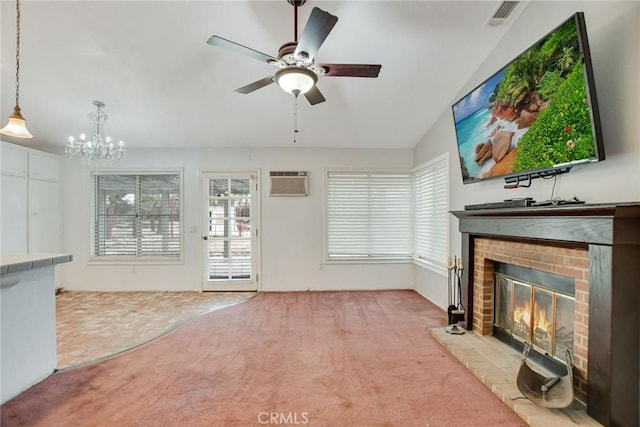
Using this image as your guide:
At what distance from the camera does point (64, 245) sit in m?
4.76

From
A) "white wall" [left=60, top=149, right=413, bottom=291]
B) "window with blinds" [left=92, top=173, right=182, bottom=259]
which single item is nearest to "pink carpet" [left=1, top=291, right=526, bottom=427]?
"white wall" [left=60, top=149, right=413, bottom=291]

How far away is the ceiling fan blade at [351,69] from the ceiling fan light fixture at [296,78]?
0.13m

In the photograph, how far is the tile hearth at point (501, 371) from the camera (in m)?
1.71

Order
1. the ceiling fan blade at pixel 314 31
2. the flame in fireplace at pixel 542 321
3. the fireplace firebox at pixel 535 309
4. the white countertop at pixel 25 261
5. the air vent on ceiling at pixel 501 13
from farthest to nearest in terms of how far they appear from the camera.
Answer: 1. the air vent on ceiling at pixel 501 13
2. the flame in fireplace at pixel 542 321
3. the fireplace firebox at pixel 535 309
4. the white countertop at pixel 25 261
5. the ceiling fan blade at pixel 314 31

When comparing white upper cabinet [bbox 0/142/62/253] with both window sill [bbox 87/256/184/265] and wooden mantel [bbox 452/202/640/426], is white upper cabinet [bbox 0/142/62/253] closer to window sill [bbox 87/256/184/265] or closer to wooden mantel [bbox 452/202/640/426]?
window sill [bbox 87/256/184/265]

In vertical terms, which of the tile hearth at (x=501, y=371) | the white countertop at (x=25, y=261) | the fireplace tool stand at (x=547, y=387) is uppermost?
the white countertop at (x=25, y=261)

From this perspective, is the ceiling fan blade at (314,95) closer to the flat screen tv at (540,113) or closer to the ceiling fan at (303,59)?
the ceiling fan at (303,59)

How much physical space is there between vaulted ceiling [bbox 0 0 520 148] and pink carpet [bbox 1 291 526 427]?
9.05 ft

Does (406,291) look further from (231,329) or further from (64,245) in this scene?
(64,245)

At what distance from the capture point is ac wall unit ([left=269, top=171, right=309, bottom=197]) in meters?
4.77

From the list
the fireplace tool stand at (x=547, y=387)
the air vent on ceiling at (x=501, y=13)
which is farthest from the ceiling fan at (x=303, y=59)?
the fireplace tool stand at (x=547, y=387)

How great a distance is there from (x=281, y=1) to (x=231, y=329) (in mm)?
Answer: 3285

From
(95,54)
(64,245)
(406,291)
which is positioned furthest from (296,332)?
(64,245)

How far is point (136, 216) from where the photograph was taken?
4867mm
